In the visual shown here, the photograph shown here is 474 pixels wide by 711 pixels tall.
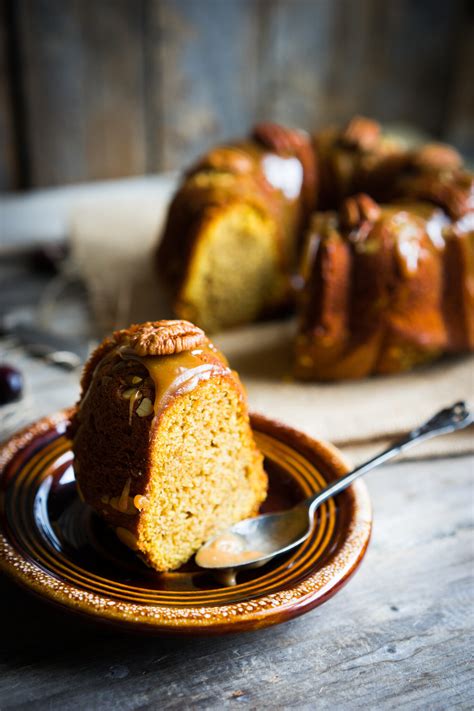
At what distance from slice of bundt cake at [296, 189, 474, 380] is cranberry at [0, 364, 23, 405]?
1.92 ft

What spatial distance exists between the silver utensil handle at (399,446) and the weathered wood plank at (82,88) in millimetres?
2034

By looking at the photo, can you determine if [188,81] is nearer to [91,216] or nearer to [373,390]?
[91,216]

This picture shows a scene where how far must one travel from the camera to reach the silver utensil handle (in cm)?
109

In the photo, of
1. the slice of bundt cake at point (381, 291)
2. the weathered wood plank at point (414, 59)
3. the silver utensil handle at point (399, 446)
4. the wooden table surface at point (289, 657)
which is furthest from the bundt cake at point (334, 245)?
the weathered wood plank at point (414, 59)

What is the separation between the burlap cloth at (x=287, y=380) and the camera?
1493mm

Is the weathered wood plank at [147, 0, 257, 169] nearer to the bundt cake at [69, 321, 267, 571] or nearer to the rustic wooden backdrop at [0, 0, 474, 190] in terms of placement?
the rustic wooden backdrop at [0, 0, 474, 190]

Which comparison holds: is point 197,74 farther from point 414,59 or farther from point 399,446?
point 399,446

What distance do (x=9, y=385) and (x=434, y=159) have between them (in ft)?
3.81

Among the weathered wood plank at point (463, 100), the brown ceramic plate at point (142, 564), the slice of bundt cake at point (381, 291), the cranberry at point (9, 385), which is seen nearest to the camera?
the brown ceramic plate at point (142, 564)

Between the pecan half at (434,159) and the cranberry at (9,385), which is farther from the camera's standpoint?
the pecan half at (434,159)

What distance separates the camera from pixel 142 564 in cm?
102

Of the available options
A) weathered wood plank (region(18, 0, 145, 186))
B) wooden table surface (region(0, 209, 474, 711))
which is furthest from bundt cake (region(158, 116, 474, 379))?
weathered wood plank (region(18, 0, 145, 186))

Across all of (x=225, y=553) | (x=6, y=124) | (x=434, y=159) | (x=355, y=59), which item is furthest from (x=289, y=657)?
(x=355, y=59)

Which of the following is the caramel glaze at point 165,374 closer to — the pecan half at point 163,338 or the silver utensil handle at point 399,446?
the pecan half at point 163,338
